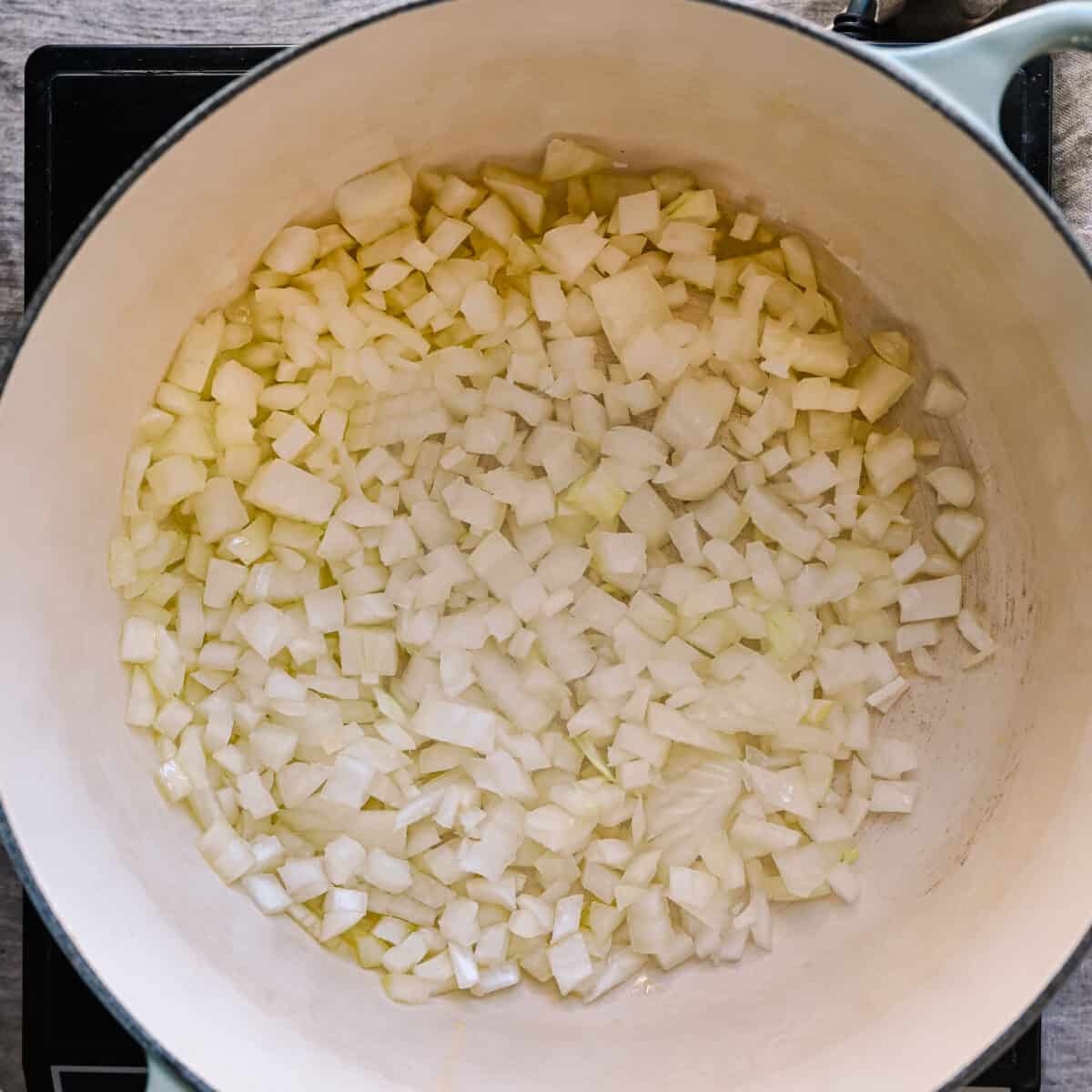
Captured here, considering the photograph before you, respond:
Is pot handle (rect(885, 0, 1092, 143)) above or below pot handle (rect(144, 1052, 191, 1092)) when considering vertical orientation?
above

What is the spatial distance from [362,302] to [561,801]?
485 mm

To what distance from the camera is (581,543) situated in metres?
1.03

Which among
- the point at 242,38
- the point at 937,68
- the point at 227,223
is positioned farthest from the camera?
the point at 242,38

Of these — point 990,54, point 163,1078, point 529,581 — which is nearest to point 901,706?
point 529,581

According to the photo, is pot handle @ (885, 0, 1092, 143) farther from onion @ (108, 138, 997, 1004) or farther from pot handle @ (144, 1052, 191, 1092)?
pot handle @ (144, 1052, 191, 1092)

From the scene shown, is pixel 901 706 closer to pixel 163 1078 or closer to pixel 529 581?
pixel 529 581

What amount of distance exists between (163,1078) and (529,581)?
1.58 feet

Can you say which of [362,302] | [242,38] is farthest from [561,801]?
[242,38]

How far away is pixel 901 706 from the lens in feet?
3.43

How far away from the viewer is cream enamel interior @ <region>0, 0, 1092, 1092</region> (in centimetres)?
83

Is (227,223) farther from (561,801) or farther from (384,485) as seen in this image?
(561,801)

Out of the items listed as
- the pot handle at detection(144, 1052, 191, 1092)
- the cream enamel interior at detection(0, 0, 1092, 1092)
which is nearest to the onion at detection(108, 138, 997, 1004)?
the cream enamel interior at detection(0, 0, 1092, 1092)

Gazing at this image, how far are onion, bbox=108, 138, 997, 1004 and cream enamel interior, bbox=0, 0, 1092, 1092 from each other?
33 millimetres

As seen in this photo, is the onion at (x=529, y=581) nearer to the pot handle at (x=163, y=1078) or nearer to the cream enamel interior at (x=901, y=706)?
the cream enamel interior at (x=901, y=706)
